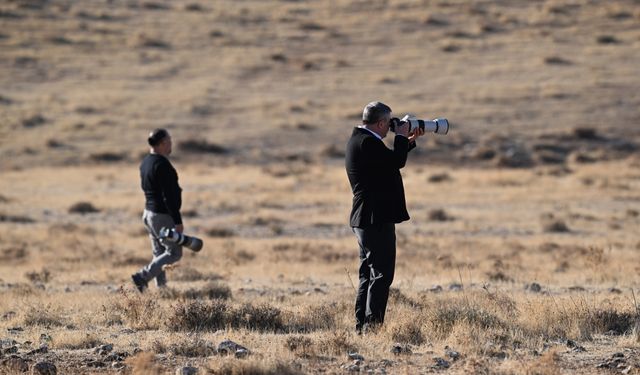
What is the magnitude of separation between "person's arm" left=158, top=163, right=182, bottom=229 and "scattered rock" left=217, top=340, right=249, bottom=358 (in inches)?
144

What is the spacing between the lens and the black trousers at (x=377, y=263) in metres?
8.34

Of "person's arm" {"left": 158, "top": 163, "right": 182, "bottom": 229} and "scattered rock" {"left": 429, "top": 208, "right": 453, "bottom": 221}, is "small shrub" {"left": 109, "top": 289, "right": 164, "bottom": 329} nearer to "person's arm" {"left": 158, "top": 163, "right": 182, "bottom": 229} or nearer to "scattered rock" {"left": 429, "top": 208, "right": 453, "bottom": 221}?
"person's arm" {"left": 158, "top": 163, "right": 182, "bottom": 229}

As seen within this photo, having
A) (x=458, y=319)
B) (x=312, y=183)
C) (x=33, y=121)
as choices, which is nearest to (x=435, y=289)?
(x=458, y=319)

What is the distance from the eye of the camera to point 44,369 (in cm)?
699

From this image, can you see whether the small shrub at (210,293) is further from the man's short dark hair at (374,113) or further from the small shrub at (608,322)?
the small shrub at (608,322)

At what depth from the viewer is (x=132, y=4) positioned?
67125 mm

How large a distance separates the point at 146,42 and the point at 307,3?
1319 centimetres

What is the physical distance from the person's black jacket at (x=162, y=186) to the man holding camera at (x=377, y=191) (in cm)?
337

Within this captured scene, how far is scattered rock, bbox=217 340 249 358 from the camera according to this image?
296 inches

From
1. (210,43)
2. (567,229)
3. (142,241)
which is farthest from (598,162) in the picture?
(210,43)

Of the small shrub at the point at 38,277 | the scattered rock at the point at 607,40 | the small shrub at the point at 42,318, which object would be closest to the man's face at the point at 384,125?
the small shrub at the point at 42,318

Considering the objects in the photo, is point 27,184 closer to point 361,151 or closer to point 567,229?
point 567,229

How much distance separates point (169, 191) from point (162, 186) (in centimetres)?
11

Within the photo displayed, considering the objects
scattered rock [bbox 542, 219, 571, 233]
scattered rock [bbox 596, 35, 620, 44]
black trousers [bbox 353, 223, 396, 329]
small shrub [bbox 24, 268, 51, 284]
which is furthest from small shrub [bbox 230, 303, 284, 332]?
scattered rock [bbox 596, 35, 620, 44]
